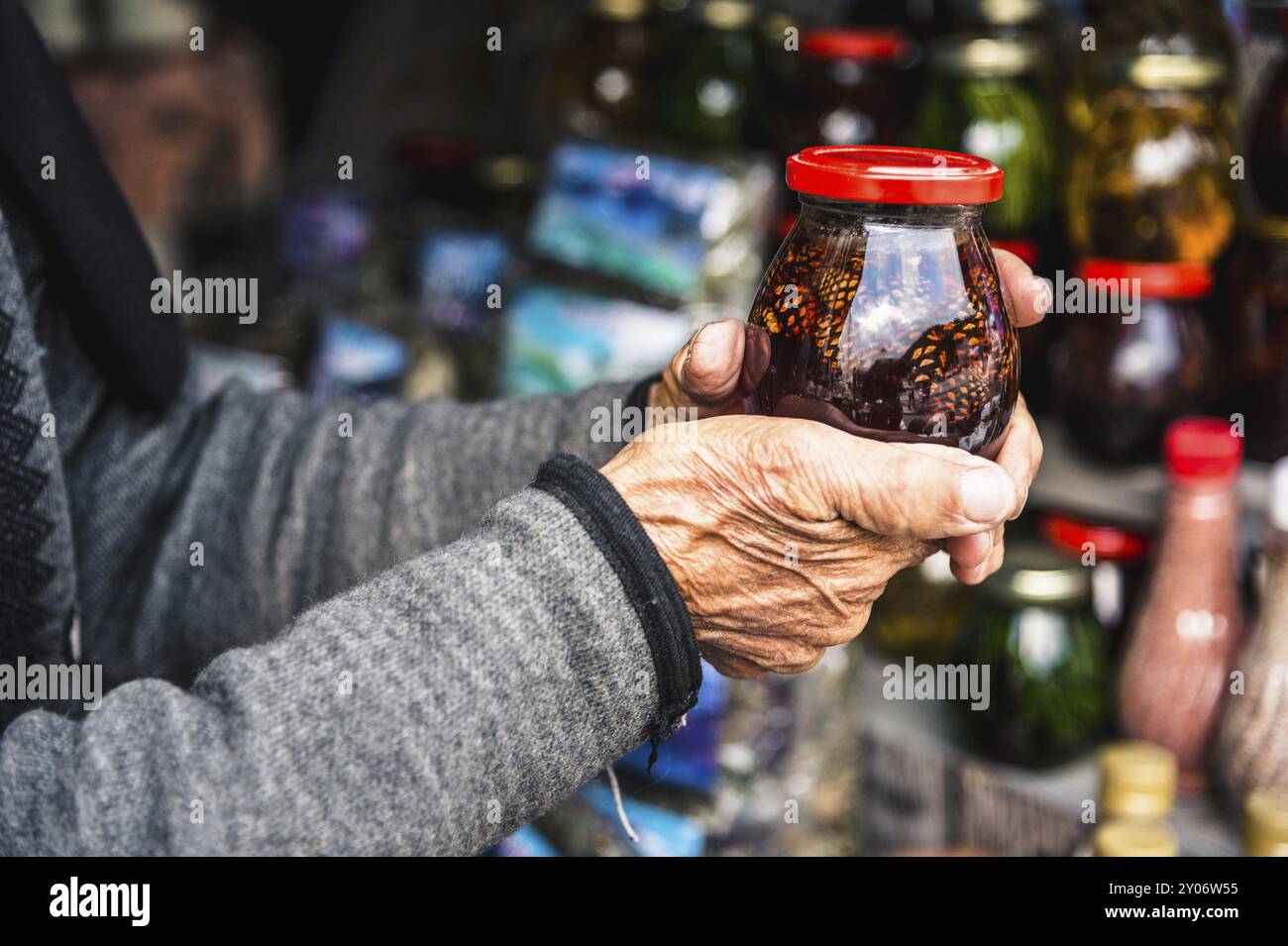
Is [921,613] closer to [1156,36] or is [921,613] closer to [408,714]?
[1156,36]

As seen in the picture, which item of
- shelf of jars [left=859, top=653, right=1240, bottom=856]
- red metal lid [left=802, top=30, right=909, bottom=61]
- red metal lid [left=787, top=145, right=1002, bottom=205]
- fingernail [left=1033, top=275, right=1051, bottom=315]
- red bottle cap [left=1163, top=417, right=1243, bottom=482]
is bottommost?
shelf of jars [left=859, top=653, right=1240, bottom=856]

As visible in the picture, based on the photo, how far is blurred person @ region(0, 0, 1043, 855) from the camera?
29.3 inches

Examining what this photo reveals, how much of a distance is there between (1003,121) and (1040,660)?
2.35ft

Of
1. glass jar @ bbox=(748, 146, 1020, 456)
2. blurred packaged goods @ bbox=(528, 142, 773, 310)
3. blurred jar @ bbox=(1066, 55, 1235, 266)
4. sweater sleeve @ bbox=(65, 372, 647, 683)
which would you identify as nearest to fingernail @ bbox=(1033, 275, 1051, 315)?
glass jar @ bbox=(748, 146, 1020, 456)

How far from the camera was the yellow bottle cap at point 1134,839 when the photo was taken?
123 centimetres

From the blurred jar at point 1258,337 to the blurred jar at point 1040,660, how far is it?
0.98ft

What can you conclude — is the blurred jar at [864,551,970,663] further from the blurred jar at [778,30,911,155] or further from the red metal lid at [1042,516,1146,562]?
the blurred jar at [778,30,911,155]

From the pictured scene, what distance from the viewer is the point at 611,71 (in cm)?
197

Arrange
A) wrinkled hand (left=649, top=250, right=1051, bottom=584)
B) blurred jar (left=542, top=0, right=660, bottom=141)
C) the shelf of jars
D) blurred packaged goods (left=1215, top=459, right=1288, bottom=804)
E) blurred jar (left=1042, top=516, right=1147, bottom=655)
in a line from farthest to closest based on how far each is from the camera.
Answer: blurred jar (left=542, top=0, right=660, bottom=141) < blurred jar (left=1042, top=516, right=1147, bottom=655) < the shelf of jars < blurred packaged goods (left=1215, top=459, right=1288, bottom=804) < wrinkled hand (left=649, top=250, right=1051, bottom=584)

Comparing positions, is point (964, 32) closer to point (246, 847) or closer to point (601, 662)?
point (601, 662)

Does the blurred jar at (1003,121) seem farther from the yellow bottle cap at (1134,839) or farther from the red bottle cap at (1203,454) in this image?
the yellow bottle cap at (1134,839)

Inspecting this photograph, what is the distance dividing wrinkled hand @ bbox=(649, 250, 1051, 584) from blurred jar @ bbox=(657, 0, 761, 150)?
3.15 ft

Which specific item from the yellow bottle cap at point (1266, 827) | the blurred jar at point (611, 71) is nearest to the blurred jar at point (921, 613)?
the yellow bottle cap at point (1266, 827)
